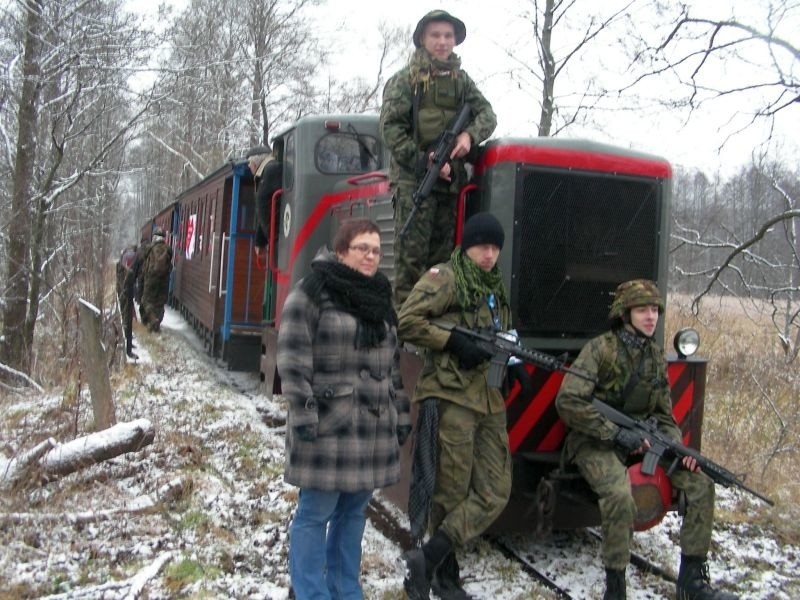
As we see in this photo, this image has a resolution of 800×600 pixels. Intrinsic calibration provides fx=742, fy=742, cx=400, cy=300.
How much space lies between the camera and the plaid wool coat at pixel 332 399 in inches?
118

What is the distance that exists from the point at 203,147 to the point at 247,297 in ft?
65.5

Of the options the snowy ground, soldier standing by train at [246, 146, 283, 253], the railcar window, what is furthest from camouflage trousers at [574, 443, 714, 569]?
soldier standing by train at [246, 146, 283, 253]

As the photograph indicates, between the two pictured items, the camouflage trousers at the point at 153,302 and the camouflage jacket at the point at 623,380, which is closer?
the camouflage jacket at the point at 623,380

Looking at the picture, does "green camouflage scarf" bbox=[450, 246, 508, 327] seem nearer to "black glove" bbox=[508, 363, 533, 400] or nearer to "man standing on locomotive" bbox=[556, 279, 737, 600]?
"black glove" bbox=[508, 363, 533, 400]

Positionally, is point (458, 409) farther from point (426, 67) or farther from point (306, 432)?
point (426, 67)

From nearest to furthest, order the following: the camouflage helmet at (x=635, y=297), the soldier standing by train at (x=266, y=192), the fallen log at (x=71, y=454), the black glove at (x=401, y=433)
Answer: the black glove at (x=401, y=433)
the camouflage helmet at (x=635, y=297)
the fallen log at (x=71, y=454)
the soldier standing by train at (x=266, y=192)

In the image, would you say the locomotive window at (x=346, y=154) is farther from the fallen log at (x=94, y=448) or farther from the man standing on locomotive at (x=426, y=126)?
the fallen log at (x=94, y=448)

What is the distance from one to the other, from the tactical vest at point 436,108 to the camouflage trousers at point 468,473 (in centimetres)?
173

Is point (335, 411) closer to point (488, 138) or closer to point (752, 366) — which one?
point (488, 138)

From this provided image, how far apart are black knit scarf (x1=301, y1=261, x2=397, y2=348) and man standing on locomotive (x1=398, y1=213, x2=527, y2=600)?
0.50 meters

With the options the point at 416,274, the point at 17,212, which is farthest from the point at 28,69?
the point at 416,274

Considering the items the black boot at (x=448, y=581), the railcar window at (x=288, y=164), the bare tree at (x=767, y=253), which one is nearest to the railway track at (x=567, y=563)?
the black boot at (x=448, y=581)

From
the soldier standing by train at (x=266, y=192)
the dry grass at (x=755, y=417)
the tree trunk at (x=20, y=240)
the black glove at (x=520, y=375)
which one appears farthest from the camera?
the tree trunk at (x=20, y=240)

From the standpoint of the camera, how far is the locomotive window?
282 inches
